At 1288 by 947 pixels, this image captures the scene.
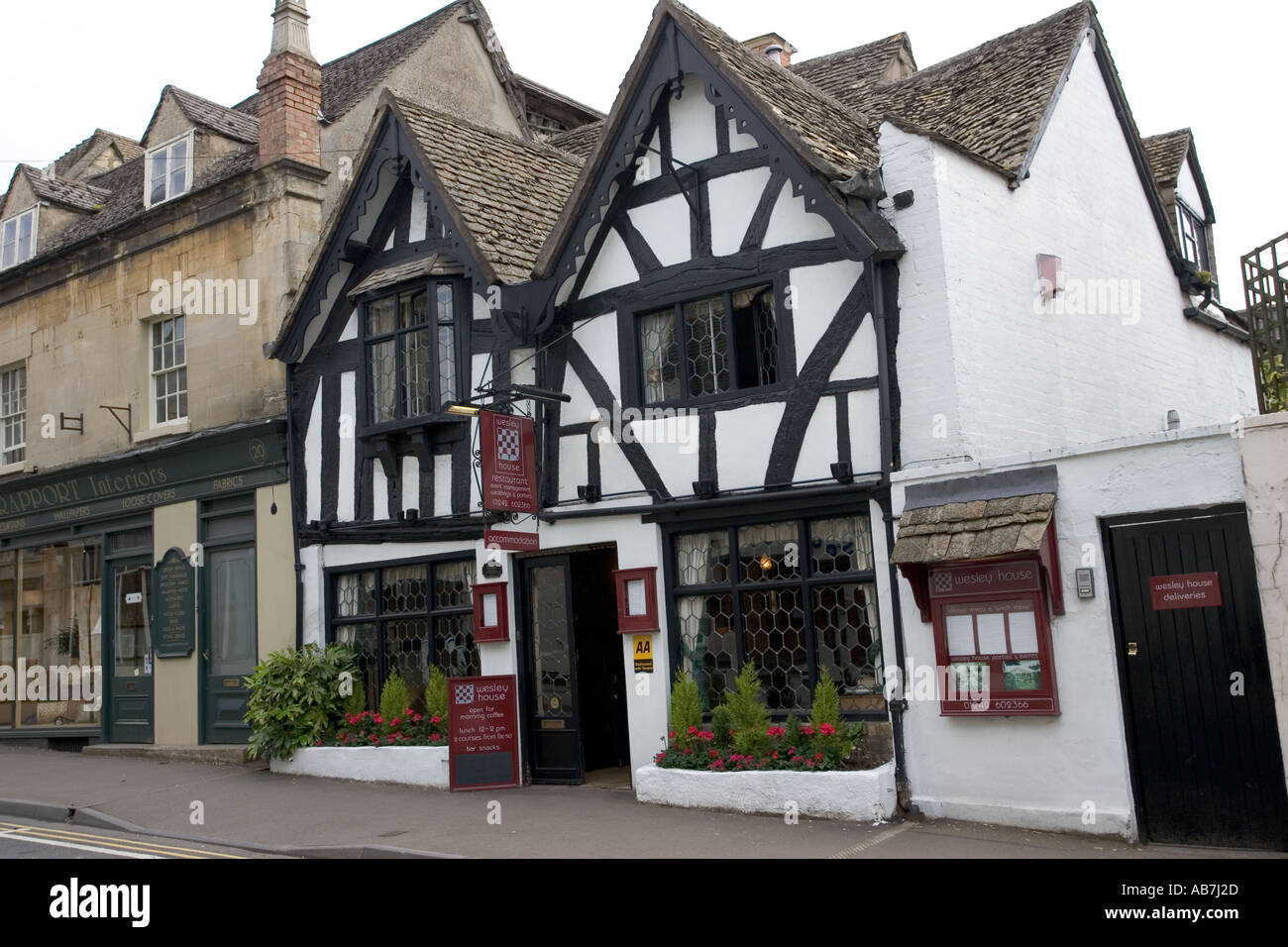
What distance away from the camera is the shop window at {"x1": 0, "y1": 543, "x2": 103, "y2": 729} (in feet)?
59.1

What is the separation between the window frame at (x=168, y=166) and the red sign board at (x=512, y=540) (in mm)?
8018

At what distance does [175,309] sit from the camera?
55.4ft

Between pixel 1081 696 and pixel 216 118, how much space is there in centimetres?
1466

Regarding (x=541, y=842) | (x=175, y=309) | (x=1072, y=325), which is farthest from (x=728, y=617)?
(x=175, y=309)

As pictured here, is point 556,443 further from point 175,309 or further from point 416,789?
point 175,309

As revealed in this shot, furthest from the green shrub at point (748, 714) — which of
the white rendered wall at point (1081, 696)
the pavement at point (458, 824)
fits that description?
the white rendered wall at point (1081, 696)

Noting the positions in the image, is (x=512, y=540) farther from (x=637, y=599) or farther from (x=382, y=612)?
(x=382, y=612)

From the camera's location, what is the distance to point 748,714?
422 inches

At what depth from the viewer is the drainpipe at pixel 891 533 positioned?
33.0ft

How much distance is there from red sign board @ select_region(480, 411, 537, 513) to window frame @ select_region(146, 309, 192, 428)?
251 inches

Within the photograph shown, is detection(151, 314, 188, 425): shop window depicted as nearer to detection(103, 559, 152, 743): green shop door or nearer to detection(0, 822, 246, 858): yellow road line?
detection(103, 559, 152, 743): green shop door

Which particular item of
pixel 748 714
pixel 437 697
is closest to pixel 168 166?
pixel 437 697

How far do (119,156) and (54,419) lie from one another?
25.1 ft

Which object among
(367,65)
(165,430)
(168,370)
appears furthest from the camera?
(367,65)
